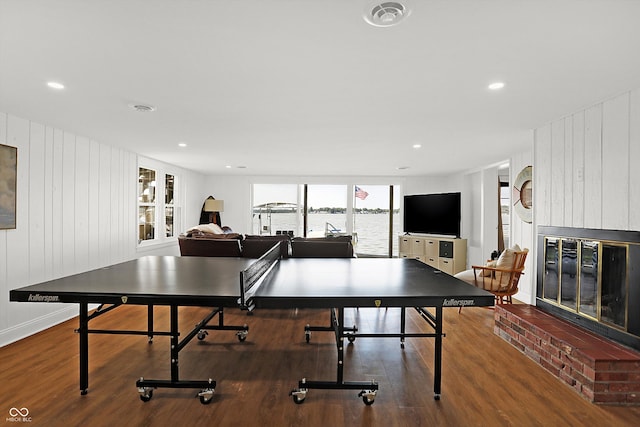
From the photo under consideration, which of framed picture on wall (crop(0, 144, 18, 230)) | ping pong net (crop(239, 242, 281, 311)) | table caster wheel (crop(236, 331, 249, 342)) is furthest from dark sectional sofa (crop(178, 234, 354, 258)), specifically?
framed picture on wall (crop(0, 144, 18, 230))

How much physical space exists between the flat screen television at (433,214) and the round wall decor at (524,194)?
6.23ft

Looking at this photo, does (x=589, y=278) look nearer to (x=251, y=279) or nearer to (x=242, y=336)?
(x=251, y=279)

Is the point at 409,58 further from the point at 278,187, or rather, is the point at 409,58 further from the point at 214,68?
the point at 278,187

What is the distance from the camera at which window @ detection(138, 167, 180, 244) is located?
235 inches

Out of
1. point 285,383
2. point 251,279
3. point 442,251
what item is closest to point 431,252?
point 442,251

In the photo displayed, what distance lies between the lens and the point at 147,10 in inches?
63.0

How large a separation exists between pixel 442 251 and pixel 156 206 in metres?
5.89

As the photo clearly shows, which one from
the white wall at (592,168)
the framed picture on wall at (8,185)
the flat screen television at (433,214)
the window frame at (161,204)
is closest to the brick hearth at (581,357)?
the white wall at (592,168)

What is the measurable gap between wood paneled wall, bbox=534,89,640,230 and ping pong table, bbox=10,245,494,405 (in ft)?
4.88

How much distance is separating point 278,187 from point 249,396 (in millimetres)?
6679

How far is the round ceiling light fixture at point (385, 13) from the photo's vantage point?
154 cm

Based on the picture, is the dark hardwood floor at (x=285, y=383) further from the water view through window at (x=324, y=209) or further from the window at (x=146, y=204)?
the water view through window at (x=324, y=209)

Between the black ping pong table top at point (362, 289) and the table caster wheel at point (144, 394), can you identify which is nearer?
the black ping pong table top at point (362, 289)

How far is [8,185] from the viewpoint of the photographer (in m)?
3.33
